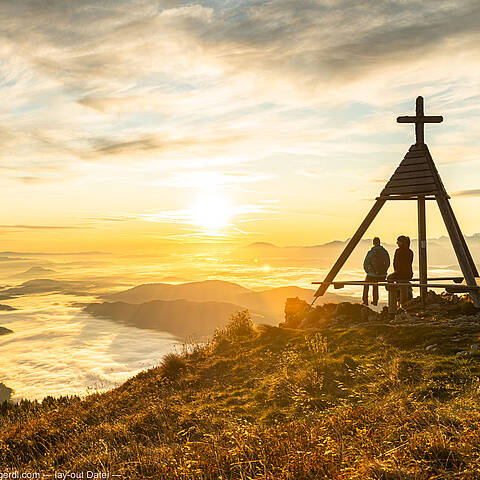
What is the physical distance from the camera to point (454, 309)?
1389cm

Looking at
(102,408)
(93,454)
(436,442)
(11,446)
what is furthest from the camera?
(102,408)

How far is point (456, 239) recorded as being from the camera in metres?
13.5

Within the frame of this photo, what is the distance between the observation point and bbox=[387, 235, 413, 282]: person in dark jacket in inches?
557

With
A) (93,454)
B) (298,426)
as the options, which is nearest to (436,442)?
(298,426)

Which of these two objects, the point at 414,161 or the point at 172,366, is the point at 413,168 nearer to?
the point at 414,161

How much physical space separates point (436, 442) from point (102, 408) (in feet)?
31.1

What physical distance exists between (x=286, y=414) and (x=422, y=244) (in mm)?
9564

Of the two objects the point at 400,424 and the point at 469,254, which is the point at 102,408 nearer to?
the point at 400,424

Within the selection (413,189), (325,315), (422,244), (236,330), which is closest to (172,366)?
(236,330)

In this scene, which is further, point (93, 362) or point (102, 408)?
point (93, 362)

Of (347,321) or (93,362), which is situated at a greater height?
(347,321)

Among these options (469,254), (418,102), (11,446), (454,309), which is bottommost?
(11,446)

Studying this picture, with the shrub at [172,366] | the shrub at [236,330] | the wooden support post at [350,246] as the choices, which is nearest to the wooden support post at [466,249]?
the wooden support post at [350,246]

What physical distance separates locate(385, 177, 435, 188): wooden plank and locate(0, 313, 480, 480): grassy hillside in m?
4.65
